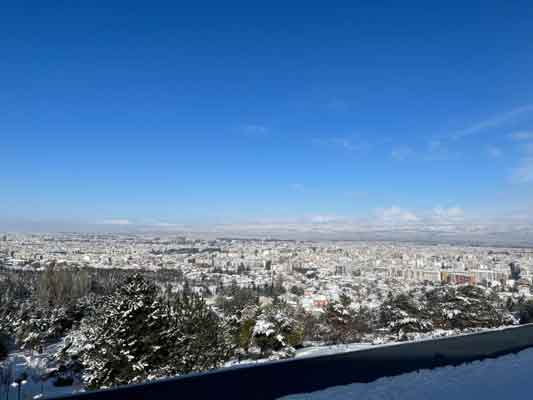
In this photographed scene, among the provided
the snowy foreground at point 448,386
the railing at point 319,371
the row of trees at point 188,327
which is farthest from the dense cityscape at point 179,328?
the snowy foreground at point 448,386

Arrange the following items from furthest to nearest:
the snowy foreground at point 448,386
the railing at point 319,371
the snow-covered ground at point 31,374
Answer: the snow-covered ground at point 31,374 → the snowy foreground at point 448,386 → the railing at point 319,371

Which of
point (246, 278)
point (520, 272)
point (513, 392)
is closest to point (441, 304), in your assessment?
point (513, 392)

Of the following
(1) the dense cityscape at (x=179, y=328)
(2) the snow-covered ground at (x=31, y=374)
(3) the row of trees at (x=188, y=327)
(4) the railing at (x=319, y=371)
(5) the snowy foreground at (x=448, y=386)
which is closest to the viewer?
(4) the railing at (x=319, y=371)

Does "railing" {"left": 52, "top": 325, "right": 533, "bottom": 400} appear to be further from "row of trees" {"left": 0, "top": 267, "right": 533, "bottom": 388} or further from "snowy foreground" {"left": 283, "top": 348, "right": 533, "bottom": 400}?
"row of trees" {"left": 0, "top": 267, "right": 533, "bottom": 388}

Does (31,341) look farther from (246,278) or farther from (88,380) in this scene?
(246,278)

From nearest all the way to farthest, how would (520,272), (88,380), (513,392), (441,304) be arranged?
(513,392) < (88,380) < (441,304) < (520,272)

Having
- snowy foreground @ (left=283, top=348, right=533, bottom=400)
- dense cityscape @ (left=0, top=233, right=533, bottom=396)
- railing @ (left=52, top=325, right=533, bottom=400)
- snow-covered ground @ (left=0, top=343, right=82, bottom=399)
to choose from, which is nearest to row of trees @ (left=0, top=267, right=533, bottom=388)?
dense cityscape @ (left=0, top=233, right=533, bottom=396)

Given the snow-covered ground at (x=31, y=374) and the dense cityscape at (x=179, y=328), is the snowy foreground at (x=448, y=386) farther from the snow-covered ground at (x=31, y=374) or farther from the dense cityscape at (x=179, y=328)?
the snow-covered ground at (x=31, y=374)
